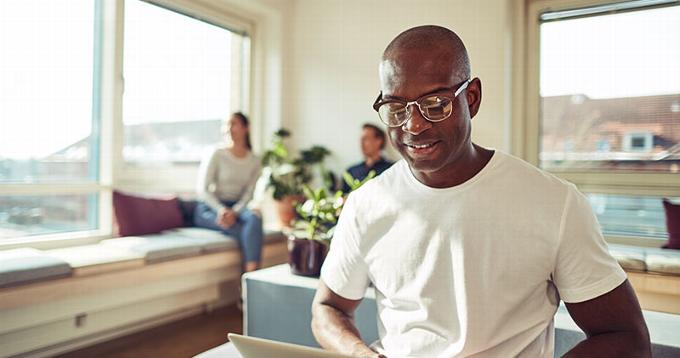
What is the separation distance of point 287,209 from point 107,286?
197 cm

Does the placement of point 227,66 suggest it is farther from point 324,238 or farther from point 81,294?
point 324,238

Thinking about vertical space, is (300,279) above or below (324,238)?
below

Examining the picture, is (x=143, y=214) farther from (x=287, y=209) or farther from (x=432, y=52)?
(x=432, y=52)

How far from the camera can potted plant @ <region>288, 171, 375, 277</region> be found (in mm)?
1955

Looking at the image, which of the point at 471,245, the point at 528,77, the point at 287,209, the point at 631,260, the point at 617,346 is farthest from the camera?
the point at 287,209

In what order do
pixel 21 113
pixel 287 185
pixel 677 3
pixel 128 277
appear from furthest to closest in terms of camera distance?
pixel 287 185 → pixel 677 3 → pixel 21 113 → pixel 128 277

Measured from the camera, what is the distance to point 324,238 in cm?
204

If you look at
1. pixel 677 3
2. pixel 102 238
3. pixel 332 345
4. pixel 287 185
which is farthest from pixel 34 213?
pixel 677 3

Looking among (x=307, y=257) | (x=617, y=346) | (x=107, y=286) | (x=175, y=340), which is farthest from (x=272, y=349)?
(x=175, y=340)

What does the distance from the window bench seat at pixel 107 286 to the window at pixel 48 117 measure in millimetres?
324

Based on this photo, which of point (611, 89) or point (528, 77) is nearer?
point (611, 89)

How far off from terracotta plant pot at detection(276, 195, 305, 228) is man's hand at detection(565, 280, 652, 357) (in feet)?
12.3

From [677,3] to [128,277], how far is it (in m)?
4.14

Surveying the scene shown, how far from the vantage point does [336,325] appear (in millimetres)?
1099
